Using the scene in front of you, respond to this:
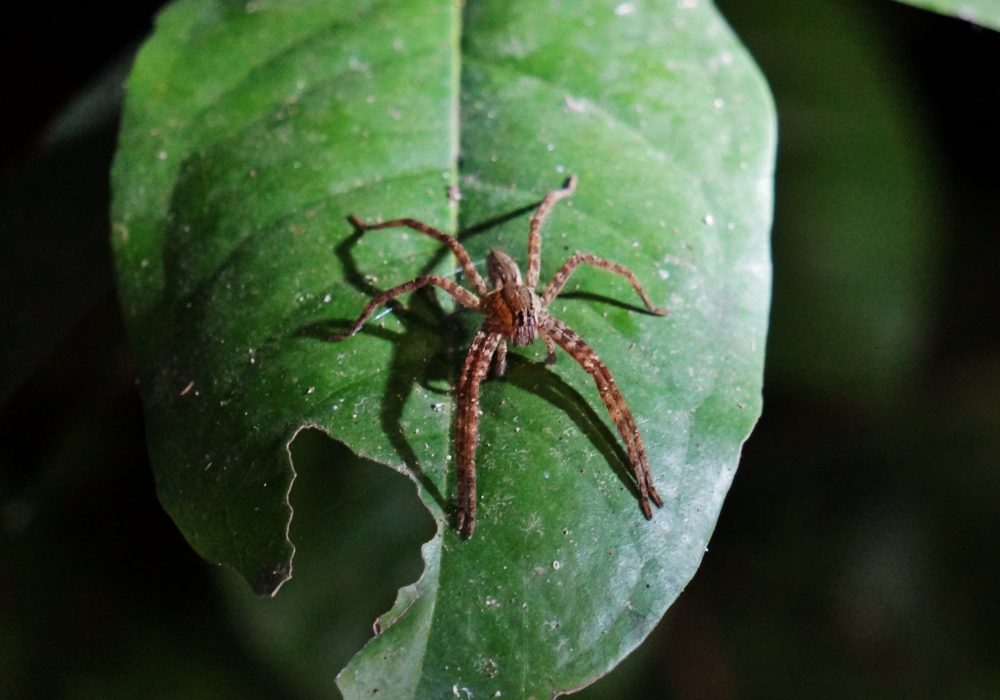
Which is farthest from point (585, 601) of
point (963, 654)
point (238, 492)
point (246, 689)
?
point (963, 654)

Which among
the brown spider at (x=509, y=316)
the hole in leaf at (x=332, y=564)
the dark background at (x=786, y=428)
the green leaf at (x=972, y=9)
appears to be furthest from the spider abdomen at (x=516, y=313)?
the green leaf at (x=972, y=9)

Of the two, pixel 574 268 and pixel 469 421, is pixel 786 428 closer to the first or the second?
pixel 574 268

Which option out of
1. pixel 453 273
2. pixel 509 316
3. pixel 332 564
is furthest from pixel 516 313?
pixel 332 564

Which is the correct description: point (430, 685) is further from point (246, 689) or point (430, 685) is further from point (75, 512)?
point (75, 512)

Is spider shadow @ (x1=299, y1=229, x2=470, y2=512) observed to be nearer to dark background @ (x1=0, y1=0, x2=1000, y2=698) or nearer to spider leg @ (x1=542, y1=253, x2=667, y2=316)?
spider leg @ (x1=542, y1=253, x2=667, y2=316)

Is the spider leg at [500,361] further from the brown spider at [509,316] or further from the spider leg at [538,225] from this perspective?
the spider leg at [538,225]

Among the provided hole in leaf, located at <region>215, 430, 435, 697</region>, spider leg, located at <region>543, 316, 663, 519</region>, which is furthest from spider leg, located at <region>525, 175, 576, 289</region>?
hole in leaf, located at <region>215, 430, 435, 697</region>
